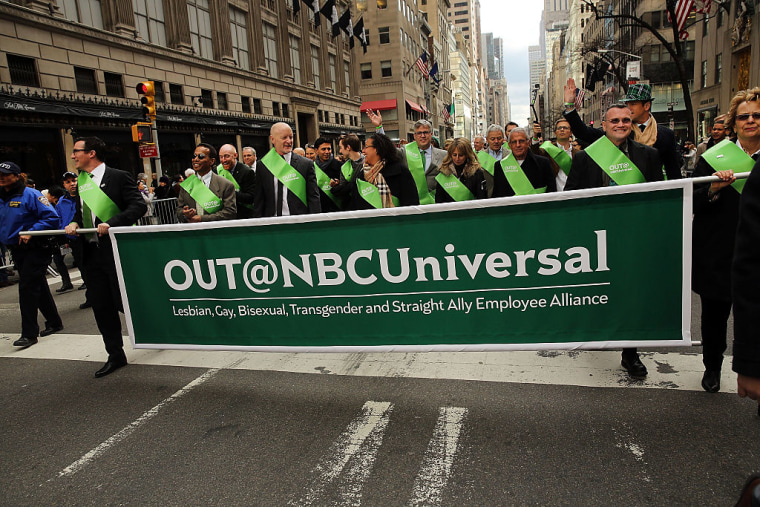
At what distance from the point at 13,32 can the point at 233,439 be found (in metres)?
19.8

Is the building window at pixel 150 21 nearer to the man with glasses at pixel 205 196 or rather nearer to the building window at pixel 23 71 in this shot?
the building window at pixel 23 71

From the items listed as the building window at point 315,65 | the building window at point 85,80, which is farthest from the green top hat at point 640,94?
the building window at point 315,65

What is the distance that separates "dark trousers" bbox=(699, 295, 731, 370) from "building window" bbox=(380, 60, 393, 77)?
63293 millimetres

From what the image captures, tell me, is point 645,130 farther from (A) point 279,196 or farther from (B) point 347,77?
(B) point 347,77

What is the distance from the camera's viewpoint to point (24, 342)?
6000 mm

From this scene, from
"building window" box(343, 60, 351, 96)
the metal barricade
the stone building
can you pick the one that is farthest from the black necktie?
"building window" box(343, 60, 351, 96)

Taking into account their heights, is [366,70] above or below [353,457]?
above

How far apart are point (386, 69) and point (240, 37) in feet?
114

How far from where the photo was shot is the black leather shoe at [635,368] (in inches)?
157

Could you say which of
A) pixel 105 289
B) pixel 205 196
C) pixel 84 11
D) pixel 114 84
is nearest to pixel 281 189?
pixel 205 196

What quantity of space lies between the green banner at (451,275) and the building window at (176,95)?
2341cm

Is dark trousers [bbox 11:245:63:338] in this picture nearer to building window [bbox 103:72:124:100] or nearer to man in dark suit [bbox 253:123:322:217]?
man in dark suit [bbox 253:123:322:217]

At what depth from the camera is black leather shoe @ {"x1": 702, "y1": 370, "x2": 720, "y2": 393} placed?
3.66 m

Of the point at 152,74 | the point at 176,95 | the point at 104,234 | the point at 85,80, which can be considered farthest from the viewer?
the point at 176,95
